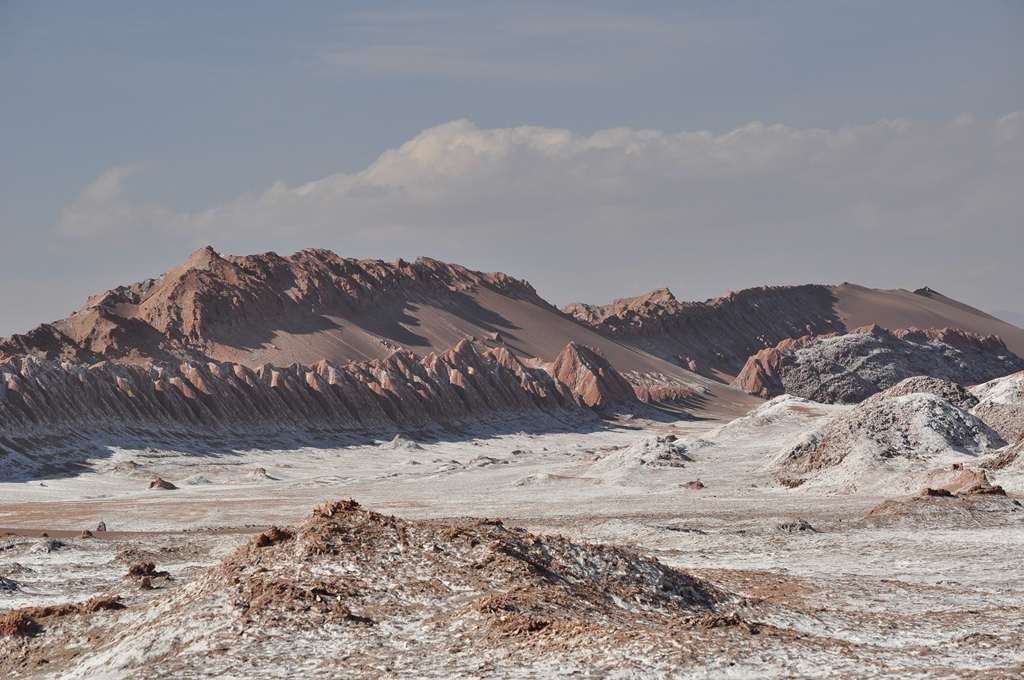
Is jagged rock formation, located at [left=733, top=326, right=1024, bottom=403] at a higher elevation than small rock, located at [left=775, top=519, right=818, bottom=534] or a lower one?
higher

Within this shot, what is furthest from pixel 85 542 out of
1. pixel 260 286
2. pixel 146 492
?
pixel 260 286

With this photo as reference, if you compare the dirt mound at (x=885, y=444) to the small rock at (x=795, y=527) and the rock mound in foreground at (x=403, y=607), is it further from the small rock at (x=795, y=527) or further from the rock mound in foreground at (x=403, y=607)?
the rock mound in foreground at (x=403, y=607)

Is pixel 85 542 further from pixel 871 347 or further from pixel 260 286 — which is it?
pixel 871 347

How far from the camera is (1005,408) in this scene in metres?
56.4

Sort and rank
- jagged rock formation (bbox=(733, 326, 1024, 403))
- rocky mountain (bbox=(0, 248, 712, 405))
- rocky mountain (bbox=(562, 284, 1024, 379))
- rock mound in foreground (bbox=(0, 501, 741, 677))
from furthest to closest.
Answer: rocky mountain (bbox=(562, 284, 1024, 379)) → jagged rock formation (bbox=(733, 326, 1024, 403)) → rocky mountain (bbox=(0, 248, 712, 405)) → rock mound in foreground (bbox=(0, 501, 741, 677))

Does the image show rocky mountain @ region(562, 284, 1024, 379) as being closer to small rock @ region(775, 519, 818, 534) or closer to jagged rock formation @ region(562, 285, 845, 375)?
jagged rock formation @ region(562, 285, 845, 375)

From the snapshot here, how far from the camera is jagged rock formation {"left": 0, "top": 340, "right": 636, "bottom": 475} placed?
7956 centimetres

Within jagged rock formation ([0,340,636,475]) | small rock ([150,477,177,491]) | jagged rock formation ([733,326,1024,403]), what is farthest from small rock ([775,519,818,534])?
jagged rock formation ([733,326,1024,403])

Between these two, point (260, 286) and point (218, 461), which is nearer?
point (218, 461)

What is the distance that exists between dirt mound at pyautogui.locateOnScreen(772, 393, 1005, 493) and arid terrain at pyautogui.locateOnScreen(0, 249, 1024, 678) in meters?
0.15

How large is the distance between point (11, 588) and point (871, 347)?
463ft

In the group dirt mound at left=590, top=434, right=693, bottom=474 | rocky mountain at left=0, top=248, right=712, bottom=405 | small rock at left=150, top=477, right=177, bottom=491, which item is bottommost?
small rock at left=150, top=477, right=177, bottom=491

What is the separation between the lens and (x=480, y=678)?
1424 cm

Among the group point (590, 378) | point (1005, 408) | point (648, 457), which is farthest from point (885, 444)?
point (590, 378)
